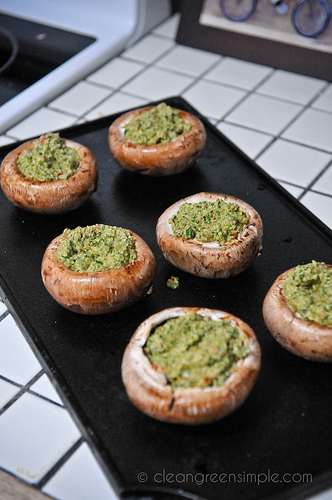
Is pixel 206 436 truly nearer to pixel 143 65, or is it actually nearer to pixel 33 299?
pixel 33 299

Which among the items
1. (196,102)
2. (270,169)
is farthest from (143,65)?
(270,169)

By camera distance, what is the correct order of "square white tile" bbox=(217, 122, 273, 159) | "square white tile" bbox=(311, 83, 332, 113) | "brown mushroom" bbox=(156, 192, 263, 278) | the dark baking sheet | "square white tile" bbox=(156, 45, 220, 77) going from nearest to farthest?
the dark baking sheet < "brown mushroom" bbox=(156, 192, 263, 278) < "square white tile" bbox=(217, 122, 273, 159) < "square white tile" bbox=(311, 83, 332, 113) < "square white tile" bbox=(156, 45, 220, 77)

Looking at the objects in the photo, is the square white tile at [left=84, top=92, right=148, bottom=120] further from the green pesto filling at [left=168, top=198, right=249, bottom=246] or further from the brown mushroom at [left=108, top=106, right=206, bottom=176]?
the green pesto filling at [left=168, top=198, right=249, bottom=246]

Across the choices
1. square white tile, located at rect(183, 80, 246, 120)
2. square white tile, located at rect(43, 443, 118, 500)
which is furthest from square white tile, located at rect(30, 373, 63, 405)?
square white tile, located at rect(183, 80, 246, 120)

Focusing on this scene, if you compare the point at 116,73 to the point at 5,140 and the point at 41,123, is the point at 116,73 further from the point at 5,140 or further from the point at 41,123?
the point at 5,140

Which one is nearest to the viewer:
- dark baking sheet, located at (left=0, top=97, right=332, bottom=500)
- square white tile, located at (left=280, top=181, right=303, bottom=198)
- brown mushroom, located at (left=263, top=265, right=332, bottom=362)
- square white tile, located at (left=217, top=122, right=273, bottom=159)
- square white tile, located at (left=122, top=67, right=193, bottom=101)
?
dark baking sheet, located at (left=0, top=97, right=332, bottom=500)

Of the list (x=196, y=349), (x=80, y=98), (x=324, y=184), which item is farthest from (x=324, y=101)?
(x=196, y=349)
